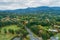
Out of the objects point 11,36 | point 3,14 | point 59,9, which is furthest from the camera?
point 59,9

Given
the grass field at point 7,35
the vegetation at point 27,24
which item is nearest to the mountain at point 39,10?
the vegetation at point 27,24

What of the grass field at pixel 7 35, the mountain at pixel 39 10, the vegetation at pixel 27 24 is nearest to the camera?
the grass field at pixel 7 35

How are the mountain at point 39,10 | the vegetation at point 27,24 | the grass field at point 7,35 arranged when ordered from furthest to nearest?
1. the mountain at point 39,10
2. the vegetation at point 27,24
3. the grass field at point 7,35

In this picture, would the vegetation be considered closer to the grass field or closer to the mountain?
the grass field

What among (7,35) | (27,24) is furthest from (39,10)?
(7,35)

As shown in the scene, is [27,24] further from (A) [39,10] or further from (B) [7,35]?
(A) [39,10]

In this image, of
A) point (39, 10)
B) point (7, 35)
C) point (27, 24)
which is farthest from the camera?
point (39, 10)

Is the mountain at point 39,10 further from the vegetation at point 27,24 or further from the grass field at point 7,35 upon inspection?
the grass field at point 7,35

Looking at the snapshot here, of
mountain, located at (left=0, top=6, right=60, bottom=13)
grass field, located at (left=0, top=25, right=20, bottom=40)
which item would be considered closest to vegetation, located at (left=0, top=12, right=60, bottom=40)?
grass field, located at (left=0, top=25, right=20, bottom=40)

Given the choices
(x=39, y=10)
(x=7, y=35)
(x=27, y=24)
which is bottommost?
(x=7, y=35)

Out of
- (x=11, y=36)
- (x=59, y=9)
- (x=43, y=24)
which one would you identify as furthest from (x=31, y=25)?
(x=59, y=9)

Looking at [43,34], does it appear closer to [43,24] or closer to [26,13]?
[43,24]
